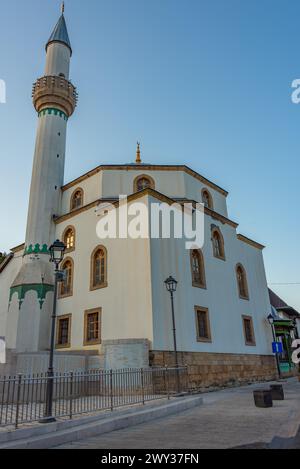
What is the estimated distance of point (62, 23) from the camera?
83.7 feet

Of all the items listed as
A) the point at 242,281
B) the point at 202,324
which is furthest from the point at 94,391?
the point at 242,281

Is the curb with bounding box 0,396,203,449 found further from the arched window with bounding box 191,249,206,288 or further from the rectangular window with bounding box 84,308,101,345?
the arched window with bounding box 191,249,206,288

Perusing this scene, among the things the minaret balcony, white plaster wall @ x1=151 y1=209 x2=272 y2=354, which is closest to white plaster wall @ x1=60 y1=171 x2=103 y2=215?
the minaret balcony

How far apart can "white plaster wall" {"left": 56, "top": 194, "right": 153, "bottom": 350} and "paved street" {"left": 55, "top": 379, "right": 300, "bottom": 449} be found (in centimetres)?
581

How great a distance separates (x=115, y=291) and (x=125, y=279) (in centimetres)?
77

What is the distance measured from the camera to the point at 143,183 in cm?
2000

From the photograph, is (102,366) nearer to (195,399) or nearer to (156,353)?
(156,353)

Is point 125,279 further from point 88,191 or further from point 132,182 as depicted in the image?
point 88,191

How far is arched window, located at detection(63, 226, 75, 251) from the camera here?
1936cm

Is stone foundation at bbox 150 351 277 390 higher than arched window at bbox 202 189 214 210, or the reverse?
arched window at bbox 202 189 214 210

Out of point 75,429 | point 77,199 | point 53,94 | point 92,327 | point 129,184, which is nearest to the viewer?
→ point 75,429

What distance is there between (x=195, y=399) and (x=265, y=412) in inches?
102

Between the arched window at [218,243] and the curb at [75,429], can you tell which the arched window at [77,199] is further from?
the curb at [75,429]
